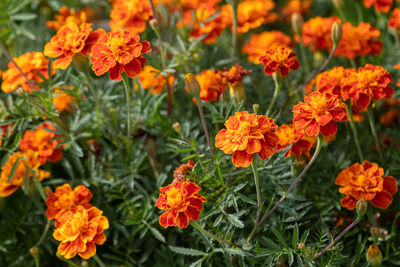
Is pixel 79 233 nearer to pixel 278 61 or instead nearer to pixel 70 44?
pixel 70 44

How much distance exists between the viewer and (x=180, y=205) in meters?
0.83

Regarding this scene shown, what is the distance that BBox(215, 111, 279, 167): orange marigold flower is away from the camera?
795mm

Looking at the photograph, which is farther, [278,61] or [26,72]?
[26,72]

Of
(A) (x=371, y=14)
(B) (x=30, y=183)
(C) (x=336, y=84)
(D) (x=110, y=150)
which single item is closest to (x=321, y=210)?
(C) (x=336, y=84)

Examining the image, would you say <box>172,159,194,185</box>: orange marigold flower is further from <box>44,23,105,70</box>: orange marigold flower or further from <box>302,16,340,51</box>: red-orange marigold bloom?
<box>302,16,340,51</box>: red-orange marigold bloom

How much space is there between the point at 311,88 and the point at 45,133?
0.70m

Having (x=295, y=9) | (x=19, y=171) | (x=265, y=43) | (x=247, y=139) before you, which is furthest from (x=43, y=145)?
(x=295, y=9)

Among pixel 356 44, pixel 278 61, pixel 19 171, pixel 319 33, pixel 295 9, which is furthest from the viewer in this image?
pixel 295 9

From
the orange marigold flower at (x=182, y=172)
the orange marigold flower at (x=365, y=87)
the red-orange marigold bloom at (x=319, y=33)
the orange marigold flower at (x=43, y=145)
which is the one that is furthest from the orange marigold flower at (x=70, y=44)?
the red-orange marigold bloom at (x=319, y=33)

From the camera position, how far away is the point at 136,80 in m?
1.25

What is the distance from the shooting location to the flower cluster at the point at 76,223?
0.91 metres

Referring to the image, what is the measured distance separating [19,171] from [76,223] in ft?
0.95

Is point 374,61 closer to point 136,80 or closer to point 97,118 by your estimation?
point 136,80

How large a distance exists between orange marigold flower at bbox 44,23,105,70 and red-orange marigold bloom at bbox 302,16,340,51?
70 cm
